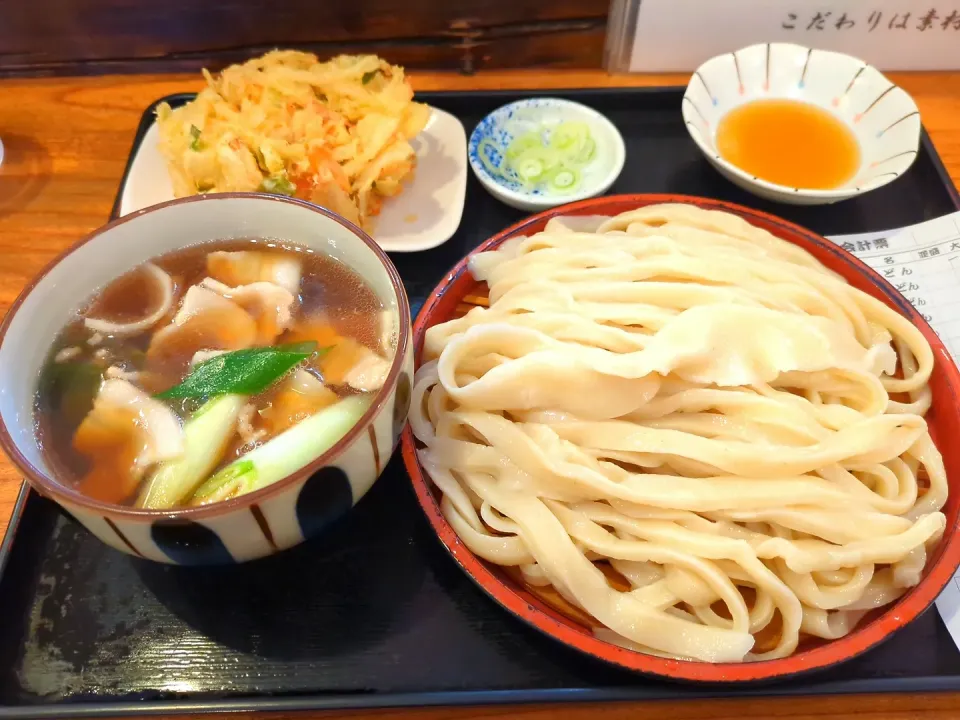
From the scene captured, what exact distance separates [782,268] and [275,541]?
1243 millimetres

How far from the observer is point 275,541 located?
1.12 m

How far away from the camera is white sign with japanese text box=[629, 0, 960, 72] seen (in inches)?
87.5

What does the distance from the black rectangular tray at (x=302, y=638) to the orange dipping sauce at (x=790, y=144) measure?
1.33 metres

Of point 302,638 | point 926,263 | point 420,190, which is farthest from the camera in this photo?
point 420,190

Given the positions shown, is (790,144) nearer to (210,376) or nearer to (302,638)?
(210,376)

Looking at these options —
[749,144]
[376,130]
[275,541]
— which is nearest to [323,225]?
[275,541]

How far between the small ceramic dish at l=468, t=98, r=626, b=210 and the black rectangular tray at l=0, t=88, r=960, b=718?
94cm

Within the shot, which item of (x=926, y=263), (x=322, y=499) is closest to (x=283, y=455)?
(x=322, y=499)

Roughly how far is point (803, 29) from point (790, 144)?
46 centimetres

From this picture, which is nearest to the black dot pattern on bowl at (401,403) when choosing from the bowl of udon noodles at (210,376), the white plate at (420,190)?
the bowl of udon noodles at (210,376)

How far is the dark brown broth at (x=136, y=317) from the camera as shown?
44.6 inches

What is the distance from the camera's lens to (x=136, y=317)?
129 centimetres

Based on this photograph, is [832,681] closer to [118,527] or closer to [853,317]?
[853,317]

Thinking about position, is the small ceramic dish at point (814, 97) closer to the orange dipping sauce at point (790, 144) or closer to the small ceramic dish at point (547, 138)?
the orange dipping sauce at point (790, 144)
